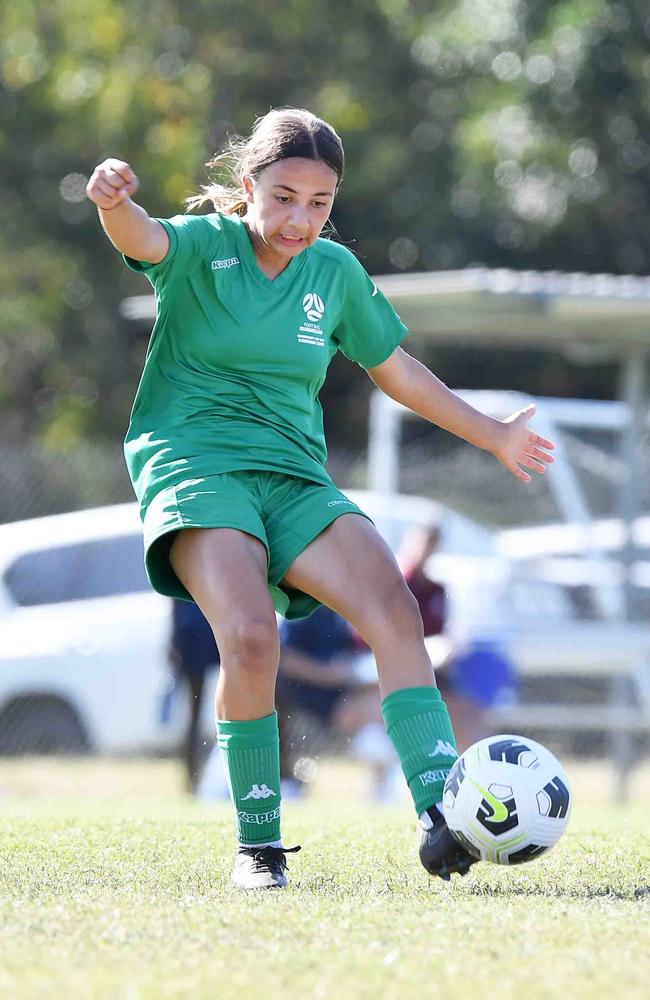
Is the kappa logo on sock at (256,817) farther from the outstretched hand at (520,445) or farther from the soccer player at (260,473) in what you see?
the outstretched hand at (520,445)

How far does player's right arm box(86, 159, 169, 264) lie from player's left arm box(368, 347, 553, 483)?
2.92 feet

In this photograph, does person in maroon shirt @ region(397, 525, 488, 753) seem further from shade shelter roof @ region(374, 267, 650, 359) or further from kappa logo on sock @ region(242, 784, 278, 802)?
kappa logo on sock @ region(242, 784, 278, 802)

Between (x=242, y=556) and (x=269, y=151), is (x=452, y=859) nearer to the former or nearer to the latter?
(x=242, y=556)

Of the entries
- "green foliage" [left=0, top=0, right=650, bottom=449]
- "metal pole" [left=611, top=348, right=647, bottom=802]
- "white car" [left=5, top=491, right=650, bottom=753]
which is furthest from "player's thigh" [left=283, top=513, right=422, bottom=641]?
"green foliage" [left=0, top=0, right=650, bottom=449]

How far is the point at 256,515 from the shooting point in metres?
4.33

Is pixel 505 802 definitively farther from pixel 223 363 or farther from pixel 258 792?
pixel 223 363

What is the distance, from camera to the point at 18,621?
40.6 feet

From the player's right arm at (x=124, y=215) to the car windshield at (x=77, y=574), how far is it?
842 cm

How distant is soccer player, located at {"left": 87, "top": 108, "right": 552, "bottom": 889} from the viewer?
419 cm

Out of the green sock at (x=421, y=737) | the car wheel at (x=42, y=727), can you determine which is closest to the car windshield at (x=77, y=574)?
the car wheel at (x=42, y=727)

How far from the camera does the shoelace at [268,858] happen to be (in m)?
4.18

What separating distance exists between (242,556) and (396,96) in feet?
68.8

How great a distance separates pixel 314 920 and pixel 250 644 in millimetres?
845

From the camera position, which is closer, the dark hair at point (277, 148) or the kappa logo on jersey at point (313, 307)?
the dark hair at point (277, 148)
